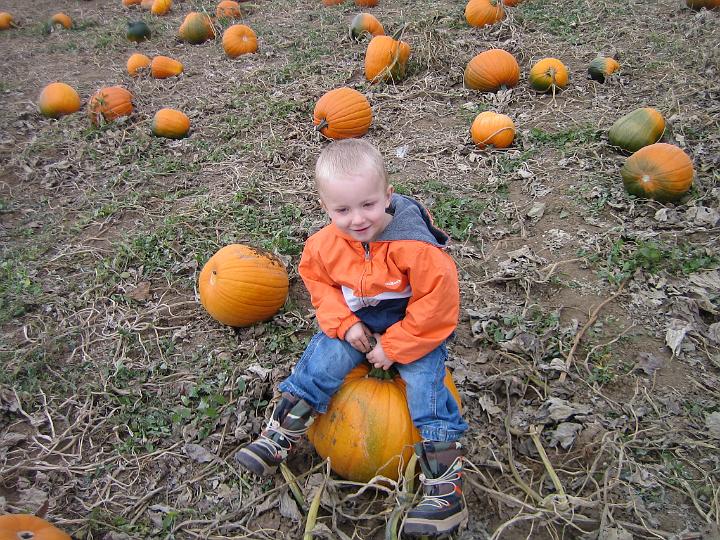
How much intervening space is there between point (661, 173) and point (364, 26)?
5254mm

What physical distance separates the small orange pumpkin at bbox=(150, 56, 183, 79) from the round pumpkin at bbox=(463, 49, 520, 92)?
4313mm

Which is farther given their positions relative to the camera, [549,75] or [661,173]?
[549,75]

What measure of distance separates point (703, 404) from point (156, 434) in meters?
3.08

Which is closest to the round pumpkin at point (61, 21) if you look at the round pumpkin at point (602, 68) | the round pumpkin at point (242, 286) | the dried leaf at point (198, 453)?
the round pumpkin at point (242, 286)

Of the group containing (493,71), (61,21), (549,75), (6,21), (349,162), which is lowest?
(549,75)

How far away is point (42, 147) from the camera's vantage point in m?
6.16

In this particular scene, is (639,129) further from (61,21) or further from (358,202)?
(61,21)

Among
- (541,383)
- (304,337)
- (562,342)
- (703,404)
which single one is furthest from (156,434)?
(703,404)

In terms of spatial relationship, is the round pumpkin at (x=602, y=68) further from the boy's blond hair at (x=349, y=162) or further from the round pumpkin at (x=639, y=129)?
the boy's blond hair at (x=349, y=162)

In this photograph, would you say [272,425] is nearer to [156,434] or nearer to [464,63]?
[156,434]

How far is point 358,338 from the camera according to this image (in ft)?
8.36

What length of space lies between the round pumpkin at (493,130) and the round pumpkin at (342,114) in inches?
48.5

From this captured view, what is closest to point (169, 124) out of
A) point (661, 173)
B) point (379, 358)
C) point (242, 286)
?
point (242, 286)

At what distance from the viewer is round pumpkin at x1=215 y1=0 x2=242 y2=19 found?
971 cm
